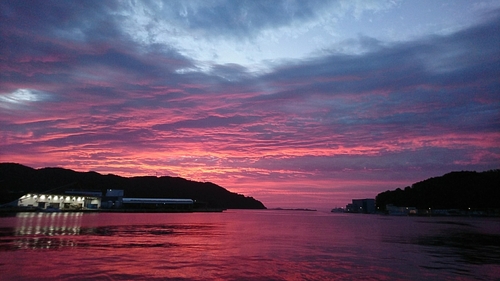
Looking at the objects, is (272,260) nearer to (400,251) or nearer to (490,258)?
(400,251)

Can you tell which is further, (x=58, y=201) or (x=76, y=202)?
(x=76, y=202)

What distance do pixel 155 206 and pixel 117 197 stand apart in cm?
2288

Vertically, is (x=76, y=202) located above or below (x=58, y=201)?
below

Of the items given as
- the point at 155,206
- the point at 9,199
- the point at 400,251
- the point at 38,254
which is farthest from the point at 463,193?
the point at 9,199

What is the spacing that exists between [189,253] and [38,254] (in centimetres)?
1173

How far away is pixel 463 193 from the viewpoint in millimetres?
189500

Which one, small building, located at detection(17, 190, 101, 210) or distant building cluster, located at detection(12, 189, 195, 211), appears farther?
distant building cluster, located at detection(12, 189, 195, 211)

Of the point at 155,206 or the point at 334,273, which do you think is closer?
the point at 334,273

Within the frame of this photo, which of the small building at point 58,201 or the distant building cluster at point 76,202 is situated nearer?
the small building at point 58,201

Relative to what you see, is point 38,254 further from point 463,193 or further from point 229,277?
point 463,193

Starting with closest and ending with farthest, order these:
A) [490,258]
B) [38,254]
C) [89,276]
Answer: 1. [89,276]
2. [38,254]
3. [490,258]

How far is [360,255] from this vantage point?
3120 cm

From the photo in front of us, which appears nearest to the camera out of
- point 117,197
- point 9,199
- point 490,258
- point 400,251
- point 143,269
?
point 143,269

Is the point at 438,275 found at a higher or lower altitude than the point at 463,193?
lower
